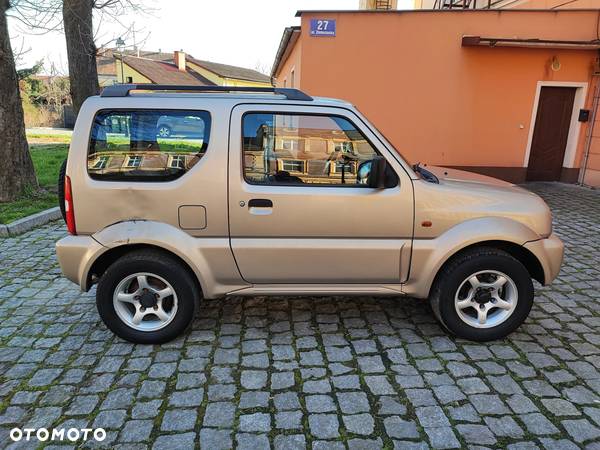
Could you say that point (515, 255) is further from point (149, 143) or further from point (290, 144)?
point (149, 143)

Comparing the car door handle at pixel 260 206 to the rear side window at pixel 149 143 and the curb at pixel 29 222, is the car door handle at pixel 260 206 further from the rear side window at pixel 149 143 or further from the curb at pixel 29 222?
the curb at pixel 29 222

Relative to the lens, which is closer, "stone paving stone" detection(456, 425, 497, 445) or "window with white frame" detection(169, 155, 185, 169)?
"stone paving stone" detection(456, 425, 497, 445)

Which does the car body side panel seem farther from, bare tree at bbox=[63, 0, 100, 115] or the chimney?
the chimney

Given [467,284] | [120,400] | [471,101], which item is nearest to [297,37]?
[471,101]

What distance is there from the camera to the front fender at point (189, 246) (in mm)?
3186

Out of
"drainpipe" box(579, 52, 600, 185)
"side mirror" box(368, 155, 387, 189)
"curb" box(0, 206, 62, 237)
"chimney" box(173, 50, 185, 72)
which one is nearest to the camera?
"side mirror" box(368, 155, 387, 189)

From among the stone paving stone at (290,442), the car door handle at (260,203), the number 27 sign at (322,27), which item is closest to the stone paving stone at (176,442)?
the stone paving stone at (290,442)

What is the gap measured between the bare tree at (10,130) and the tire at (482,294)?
7.11 m

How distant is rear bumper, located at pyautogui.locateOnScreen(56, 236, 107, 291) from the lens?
3.20m

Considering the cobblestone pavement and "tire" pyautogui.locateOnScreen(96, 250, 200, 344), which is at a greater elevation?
"tire" pyautogui.locateOnScreen(96, 250, 200, 344)

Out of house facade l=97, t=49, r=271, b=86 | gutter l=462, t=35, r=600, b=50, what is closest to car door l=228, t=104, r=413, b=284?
gutter l=462, t=35, r=600, b=50

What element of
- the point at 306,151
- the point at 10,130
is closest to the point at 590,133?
the point at 306,151

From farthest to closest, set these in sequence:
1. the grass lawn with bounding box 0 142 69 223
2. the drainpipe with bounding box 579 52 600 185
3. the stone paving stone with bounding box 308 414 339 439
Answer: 1. the drainpipe with bounding box 579 52 600 185
2. the grass lawn with bounding box 0 142 69 223
3. the stone paving stone with bounding box 308 414 339 439

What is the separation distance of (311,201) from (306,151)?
0.41m
